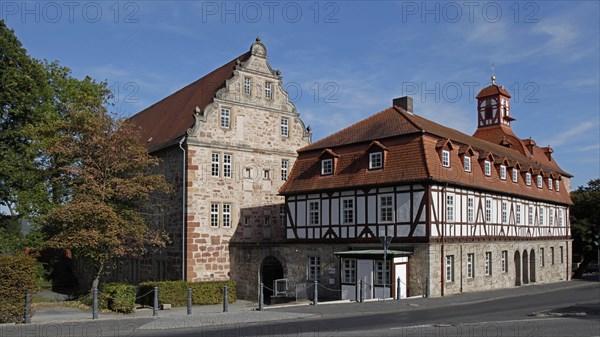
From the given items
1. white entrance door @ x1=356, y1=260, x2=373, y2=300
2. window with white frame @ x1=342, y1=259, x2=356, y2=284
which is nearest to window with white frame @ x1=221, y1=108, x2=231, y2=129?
window with white frame @ x1=342, y1=259, x2=356, y2=284

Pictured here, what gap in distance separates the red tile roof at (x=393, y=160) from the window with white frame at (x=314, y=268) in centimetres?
363

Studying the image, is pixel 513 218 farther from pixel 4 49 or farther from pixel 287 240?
pixel 4 49

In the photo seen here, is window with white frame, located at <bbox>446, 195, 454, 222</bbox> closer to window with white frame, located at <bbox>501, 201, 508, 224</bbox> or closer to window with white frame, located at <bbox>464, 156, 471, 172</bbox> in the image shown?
window with white frame, located at <bbox>464, 156, 471, 172</bbox>

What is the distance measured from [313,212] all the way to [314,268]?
3064mm

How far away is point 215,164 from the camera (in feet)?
119

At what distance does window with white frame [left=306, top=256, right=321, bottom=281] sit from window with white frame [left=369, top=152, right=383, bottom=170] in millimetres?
A: 5516

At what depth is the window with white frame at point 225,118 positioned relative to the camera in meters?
36.5

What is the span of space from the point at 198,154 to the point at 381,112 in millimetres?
10753

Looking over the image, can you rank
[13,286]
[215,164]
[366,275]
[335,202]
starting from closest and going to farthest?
1. [13,286]
2. [366,275]
3. [335,202]
4. [215,164]

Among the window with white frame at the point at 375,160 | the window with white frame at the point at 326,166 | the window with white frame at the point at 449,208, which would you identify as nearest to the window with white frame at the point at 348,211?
the window with white frame at the point at 375,160

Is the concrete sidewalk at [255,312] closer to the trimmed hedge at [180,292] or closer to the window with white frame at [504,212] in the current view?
the trimmed hedge at [180,292]

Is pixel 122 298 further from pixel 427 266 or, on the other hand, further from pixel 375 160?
pixel 375 160

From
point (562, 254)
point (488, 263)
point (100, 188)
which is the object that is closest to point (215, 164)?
point (100, 188)

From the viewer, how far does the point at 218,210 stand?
36188mm
